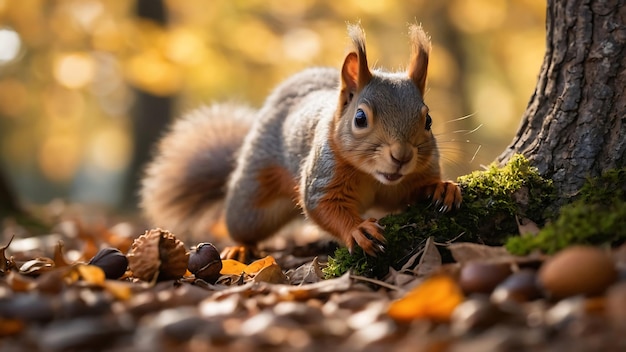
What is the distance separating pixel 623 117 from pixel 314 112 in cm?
121

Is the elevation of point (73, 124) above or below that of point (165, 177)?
above

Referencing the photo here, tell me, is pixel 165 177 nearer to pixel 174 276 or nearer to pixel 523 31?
pixel 174 276

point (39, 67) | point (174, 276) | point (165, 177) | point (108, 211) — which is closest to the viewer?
point (174, 276)

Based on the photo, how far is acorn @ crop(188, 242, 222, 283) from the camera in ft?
7.06

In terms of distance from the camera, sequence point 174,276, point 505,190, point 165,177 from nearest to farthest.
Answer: point 174,276 → point 505,190 → point 165,177

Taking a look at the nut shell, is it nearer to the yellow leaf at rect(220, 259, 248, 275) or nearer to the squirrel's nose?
the squirrel's nose

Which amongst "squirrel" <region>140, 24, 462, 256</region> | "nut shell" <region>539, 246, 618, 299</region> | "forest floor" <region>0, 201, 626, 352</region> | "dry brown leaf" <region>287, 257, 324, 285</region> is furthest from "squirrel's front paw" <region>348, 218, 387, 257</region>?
"nut shell" <region>539, 246, 618, 299</region>

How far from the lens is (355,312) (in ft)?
5.16

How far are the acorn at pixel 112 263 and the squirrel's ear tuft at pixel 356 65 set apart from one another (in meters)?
0.97

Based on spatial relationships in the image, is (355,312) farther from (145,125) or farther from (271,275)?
(145,125)

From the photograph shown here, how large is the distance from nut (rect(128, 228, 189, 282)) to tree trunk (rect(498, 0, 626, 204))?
1160mm

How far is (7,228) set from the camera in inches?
158

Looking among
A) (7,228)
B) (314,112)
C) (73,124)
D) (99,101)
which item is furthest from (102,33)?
(73,124)

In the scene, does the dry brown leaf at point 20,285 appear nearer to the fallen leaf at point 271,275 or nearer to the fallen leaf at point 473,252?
the fallen leaf at point 271,275
